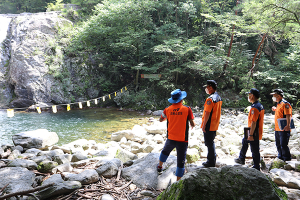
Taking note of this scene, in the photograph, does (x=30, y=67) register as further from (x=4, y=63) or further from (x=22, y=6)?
(x=22, y=6)

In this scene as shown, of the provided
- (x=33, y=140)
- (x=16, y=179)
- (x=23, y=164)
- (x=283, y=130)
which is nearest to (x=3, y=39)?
(x=33, y=140)

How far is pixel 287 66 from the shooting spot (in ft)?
36.6

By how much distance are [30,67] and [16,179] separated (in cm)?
1414

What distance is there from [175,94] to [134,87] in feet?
41.8

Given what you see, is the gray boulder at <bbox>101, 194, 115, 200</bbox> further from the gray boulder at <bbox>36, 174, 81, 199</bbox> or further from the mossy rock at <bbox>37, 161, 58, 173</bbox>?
the mossy rock at <bbox>37, 161, 58, 173</bbox>

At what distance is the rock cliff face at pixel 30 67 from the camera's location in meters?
13.4

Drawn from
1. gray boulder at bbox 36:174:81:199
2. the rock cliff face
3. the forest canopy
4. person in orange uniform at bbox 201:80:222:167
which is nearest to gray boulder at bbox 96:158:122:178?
gray boulder at bbox 36:174:81:199

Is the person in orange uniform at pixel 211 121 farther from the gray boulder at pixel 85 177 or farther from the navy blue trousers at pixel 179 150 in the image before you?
the gray boulder at pixel 85 177

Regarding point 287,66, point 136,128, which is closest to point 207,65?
point 287,66

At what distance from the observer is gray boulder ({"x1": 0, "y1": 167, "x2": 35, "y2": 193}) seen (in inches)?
84.0

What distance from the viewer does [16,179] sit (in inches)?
91.8

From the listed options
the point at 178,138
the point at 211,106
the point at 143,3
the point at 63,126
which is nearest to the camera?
the point at 178,138

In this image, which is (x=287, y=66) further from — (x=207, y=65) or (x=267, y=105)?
(x=207, y=65)

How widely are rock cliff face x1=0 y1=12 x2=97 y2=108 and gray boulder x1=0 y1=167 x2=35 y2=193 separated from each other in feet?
41.4
